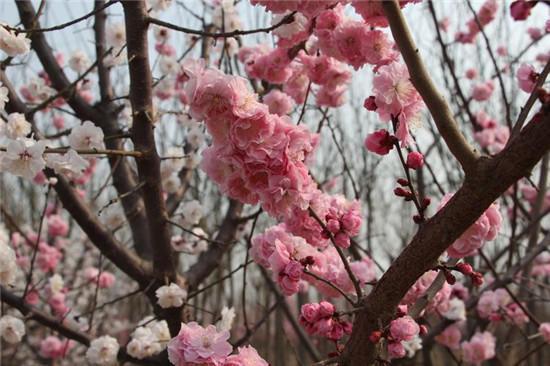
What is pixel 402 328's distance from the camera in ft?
4.66

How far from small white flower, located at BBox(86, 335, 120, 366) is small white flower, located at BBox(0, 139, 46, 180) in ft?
4.00

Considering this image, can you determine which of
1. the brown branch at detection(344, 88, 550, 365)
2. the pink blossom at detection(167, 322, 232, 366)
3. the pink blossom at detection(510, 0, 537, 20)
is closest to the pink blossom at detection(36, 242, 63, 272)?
the pink blossom at detection(167, 322, 232, 366)

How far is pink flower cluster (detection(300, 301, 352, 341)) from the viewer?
5.23ft

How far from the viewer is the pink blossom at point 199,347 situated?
51.9 inches

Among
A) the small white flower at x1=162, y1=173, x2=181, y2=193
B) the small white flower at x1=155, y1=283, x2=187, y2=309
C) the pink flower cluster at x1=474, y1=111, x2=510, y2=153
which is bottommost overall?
the small white flower at x1=155, y1=283, x2=187, y2=309

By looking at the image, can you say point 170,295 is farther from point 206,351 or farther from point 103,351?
point 206,351

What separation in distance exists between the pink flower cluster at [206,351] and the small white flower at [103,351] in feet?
5.00

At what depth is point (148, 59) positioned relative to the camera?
209 cm

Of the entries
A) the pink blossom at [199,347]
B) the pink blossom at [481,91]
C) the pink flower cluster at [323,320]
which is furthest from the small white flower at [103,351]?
the pink blossom at [481,91]

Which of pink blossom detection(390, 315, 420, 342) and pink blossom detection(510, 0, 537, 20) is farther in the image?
pink blossom detection(390, 315, 420, 342)

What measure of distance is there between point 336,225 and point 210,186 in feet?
15.7

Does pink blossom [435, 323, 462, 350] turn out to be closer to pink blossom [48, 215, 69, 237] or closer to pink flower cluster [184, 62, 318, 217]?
pink flower cluster [184, 62, 318, 217]

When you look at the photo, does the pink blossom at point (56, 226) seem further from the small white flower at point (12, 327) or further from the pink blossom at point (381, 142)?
the pink blossom at point (381, 142)

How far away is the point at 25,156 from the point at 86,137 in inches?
21.6
